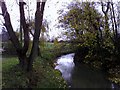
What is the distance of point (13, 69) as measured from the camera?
15.0 m

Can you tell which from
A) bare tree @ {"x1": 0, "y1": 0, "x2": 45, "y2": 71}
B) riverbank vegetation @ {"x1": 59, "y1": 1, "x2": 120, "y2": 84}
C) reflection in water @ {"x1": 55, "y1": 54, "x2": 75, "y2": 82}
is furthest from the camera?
riverbank vegetation @ {"x1": 59, "y1": 1, "x2": 120, "y2": 84}

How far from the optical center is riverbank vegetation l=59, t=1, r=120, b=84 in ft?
69.8

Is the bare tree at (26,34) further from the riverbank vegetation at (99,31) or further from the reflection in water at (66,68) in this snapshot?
the riverbank vegetation at (99,31)

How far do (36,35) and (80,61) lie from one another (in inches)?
690

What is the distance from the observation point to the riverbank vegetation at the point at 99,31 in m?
21.3

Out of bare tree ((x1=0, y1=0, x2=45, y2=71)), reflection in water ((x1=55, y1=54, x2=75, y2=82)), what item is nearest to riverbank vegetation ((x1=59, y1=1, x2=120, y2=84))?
reflection in water ((x1=55, y1=54, x2=75, y2=82))

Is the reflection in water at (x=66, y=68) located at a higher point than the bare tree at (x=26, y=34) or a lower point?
lower

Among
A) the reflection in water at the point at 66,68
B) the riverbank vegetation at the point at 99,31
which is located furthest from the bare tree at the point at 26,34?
the riverbank vegetation at the point at 99,31

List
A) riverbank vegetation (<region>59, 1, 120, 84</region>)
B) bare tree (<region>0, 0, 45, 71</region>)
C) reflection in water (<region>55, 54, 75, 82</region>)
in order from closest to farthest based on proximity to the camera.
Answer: bare tree (<region>0, 0, 45, 71</region>)
reflection in water (<region>55, 54, 75, 82</region>)
riverbank vegetation (<region>59, 1, 120, 84</region>)

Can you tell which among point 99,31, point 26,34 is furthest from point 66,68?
point 26,34

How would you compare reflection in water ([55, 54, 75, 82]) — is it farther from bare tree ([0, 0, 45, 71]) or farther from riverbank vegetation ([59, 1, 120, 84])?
bare tree ([0, 0, 45, 71])

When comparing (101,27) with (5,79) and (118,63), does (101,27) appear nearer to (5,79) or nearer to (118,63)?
(118,63)

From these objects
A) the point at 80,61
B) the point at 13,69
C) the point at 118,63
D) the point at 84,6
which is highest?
the point at 84,6

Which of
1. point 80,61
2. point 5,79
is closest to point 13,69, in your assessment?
point 5,79
